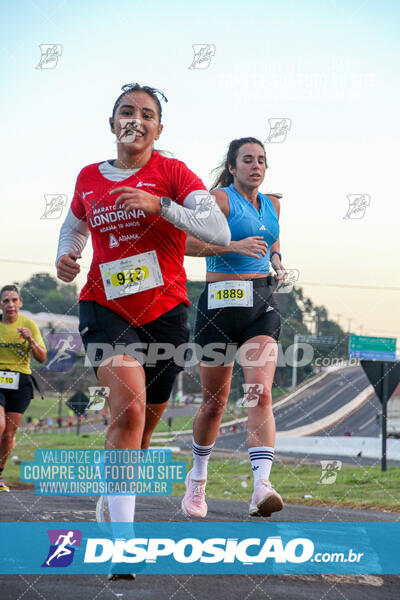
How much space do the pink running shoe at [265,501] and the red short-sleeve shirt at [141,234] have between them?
4.24ft

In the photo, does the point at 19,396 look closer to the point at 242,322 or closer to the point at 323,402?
the point at 242,322

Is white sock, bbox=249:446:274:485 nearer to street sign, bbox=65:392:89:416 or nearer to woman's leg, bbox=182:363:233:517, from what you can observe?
woman's leg, bbox=182:363:233:517

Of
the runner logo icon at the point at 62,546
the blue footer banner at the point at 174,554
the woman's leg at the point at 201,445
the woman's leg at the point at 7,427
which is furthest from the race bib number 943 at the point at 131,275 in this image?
the woman's leg at the point at 7,427

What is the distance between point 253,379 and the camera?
198 inches

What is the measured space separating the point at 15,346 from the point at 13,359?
0.47 feet

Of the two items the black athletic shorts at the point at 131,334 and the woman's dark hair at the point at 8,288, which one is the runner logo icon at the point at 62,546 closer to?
the black athletic shorts at the point at 131,334

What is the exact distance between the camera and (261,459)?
4852 mm

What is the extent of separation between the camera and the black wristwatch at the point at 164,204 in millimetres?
3666

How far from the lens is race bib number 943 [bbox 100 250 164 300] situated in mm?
3875

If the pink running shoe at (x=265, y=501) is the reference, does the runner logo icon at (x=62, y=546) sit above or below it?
below

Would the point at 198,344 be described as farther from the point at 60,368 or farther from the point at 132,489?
the point at 60,368

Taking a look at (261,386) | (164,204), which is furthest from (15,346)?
(164,204)

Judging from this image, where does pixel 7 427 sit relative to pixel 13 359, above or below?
below

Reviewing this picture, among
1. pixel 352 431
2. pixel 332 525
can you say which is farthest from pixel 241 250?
pixel 352 431
